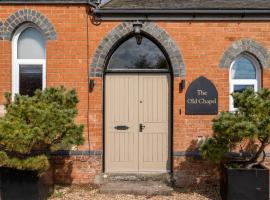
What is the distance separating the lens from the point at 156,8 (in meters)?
8.70

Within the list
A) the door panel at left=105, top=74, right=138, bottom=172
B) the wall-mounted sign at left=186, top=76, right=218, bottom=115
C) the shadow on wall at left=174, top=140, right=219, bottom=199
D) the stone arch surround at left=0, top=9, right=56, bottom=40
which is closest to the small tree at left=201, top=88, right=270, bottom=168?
the shadow on wall at left=174, top=140, right=219, bottom=199

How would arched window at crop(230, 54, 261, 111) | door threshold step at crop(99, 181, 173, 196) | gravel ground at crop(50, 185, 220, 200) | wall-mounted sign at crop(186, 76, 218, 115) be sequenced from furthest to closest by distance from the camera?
arched window at crop(230, 54, 261, 111), wall-mounted sign at crop(186, 76, 218, 115), door threshold step at crop(99, 181, 173, 196), gravel ground at crop(50, 185, 220, 200)

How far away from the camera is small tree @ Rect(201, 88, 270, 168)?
7074mm

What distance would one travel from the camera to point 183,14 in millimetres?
8727

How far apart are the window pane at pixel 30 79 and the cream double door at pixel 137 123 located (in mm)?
1549

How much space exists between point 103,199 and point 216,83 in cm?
356

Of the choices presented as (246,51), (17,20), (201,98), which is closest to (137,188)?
(201,98)

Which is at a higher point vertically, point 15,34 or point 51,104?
point 15,34

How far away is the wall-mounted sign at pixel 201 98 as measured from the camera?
877 cm

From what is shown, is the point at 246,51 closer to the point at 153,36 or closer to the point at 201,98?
the point at 201,98

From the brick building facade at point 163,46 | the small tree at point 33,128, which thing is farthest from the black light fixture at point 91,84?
the small tree at point 33,128

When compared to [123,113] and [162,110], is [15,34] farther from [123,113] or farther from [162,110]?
[162,110]

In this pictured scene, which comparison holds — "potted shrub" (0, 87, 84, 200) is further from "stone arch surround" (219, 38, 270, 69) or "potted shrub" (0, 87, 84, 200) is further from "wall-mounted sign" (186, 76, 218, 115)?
"stone arch surround" (219, 38, 270, 69)

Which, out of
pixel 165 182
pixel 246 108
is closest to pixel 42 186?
pixel 165 182
